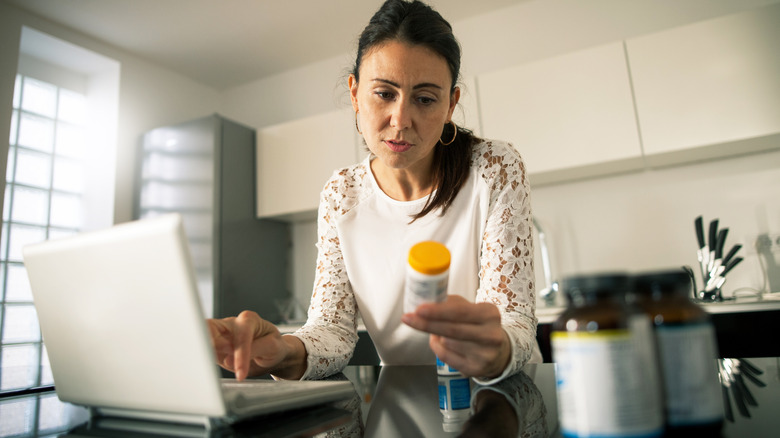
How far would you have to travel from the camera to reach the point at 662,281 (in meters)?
0.35

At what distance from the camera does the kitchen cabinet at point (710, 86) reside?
205cm

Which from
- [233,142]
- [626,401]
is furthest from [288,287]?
[626,401]

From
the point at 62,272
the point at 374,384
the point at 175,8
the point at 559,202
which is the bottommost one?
the point at 374,384

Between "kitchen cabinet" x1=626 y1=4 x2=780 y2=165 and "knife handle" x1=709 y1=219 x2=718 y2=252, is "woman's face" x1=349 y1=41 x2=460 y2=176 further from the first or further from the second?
"knife handle" x1=709 y1=219 x2=718 y2=252

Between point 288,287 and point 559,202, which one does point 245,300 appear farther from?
point 559,202

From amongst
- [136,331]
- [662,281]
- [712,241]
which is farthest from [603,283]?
[712,241]

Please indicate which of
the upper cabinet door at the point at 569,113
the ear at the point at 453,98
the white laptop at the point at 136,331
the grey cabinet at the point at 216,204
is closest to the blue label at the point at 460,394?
the white laptop at the point at 136,331

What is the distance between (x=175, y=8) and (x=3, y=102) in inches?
39.0

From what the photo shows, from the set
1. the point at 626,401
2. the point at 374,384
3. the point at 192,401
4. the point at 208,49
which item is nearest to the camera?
the point at 626,401

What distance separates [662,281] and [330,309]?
0.82 metres

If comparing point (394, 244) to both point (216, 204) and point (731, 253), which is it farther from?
point (216, 204)

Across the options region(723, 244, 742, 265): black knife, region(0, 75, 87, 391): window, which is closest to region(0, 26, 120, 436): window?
region(0, 75, 87, 391): window

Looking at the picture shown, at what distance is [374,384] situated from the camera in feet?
2.58

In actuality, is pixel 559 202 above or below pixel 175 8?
below
